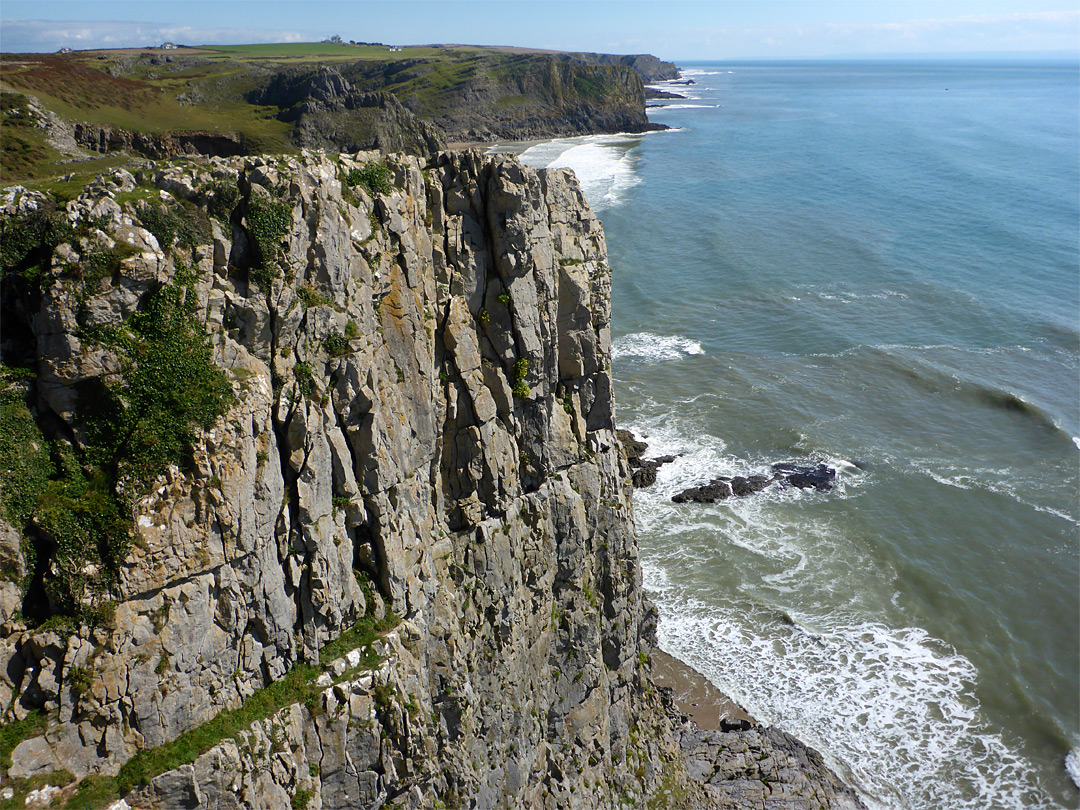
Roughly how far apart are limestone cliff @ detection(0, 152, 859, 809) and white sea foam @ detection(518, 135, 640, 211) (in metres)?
81.8

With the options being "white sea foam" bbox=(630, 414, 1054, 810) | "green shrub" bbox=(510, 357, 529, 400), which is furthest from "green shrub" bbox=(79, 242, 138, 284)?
"white sea foam" bbox=(630, 414, 1054, 810)

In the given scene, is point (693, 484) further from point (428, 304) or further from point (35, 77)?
point (35, 77)

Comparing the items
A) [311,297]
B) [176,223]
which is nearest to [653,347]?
[311,297]

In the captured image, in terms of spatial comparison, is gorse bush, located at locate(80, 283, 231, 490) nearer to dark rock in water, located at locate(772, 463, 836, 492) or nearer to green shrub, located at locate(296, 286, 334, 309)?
green shrub, located at locate(296, 286, 334, 309)

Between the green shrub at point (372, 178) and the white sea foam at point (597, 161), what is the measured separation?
83780 mm

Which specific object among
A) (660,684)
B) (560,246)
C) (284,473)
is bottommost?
(660,684)

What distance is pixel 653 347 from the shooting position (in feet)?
205

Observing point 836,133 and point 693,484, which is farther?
point 836,133

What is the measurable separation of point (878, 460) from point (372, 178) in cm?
4131

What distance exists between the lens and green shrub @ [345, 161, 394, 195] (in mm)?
16344

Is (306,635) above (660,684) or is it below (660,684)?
above

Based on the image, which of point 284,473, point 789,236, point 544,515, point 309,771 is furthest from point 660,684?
point 789,236

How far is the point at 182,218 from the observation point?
1385cm

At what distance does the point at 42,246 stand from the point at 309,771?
447 inches
